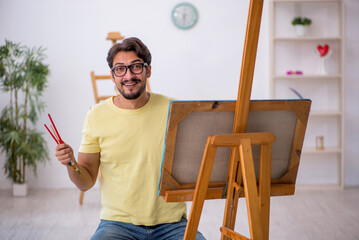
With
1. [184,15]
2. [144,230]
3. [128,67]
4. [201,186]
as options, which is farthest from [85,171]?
[184,15]

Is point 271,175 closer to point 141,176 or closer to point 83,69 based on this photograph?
point 141,176

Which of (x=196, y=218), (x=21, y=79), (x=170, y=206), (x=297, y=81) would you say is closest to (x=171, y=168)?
(x=196, y=218)

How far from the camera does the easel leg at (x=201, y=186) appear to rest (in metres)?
1.71

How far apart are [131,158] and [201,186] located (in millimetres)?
472

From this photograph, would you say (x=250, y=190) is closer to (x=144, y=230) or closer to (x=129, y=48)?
(x=144, y=230)

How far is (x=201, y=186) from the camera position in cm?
173

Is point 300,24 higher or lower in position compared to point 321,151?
higher

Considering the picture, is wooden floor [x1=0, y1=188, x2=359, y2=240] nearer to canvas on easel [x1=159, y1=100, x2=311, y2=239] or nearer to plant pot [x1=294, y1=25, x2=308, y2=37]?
plant pot [x1=294, y1=25, x2=308, y2=37]

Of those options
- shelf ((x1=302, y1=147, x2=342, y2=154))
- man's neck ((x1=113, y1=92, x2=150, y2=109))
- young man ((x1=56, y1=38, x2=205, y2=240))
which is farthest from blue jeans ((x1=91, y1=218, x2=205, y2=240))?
shelf ((x1=302, y1=147, x2=342, y2=154))

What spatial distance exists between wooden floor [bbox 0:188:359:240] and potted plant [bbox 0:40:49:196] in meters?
0.31

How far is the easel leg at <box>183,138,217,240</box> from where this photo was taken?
1.71 meters

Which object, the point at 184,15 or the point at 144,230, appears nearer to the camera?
the point at 144,230

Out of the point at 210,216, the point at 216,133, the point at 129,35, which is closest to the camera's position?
the point at 216,133

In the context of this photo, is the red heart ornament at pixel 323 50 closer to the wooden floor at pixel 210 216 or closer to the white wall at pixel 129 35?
the white wall at pixel 129 35
